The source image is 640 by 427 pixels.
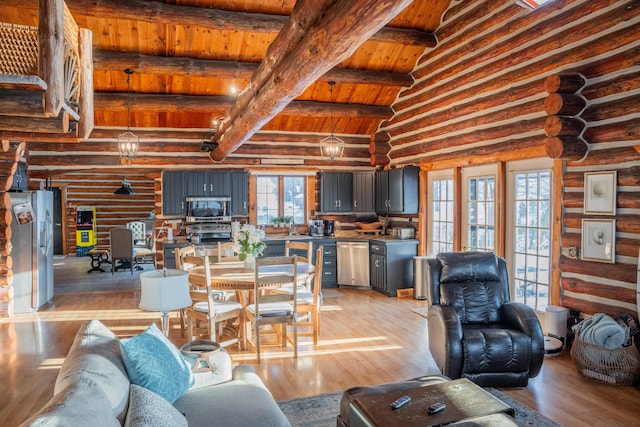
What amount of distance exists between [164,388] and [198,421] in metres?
0.28

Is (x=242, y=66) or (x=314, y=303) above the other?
(x=242, y=66)

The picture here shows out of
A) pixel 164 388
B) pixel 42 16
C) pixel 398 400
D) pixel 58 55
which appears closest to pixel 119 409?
pixel 164 388

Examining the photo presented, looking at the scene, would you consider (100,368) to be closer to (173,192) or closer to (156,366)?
(156,366)

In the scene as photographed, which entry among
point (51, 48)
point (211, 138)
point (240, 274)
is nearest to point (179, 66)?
point (211, 138)

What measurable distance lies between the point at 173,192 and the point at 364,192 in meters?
3.64

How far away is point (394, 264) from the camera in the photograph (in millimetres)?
7785

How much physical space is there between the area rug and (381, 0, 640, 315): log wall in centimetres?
175

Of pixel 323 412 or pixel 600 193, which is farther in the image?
pixel 600 193

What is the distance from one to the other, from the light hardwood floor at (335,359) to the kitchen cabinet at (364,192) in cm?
200

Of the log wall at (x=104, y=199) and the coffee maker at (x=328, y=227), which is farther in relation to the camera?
the log wall at (x=104, y=199)

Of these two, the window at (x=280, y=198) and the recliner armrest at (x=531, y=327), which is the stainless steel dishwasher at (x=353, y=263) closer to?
the window at (x=280, y=198)

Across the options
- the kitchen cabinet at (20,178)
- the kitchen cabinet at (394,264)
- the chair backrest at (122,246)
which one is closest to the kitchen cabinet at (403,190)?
the kitchen cabinet at (394,264)

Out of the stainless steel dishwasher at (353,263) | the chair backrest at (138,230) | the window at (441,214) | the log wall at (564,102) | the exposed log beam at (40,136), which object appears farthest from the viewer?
the chair backrest at (138,230)

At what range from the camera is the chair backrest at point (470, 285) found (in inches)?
173
